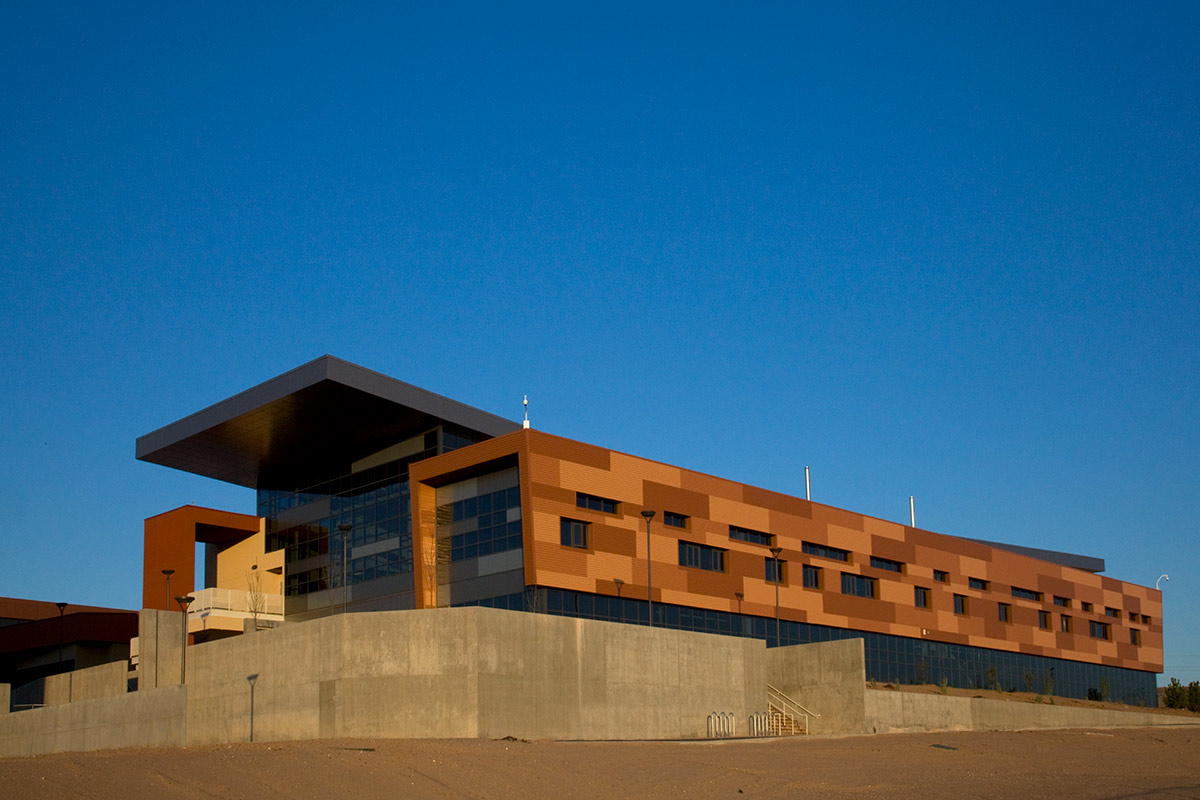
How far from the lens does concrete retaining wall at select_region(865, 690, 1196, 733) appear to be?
4700 centimetres

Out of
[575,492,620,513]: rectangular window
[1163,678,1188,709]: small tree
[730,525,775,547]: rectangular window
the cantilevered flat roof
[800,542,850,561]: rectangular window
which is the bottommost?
[1163,678,1188,709]: small tree

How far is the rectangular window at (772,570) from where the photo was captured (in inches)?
2343

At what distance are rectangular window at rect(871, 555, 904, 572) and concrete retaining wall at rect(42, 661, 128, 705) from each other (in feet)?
126

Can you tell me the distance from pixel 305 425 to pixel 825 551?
27.1m

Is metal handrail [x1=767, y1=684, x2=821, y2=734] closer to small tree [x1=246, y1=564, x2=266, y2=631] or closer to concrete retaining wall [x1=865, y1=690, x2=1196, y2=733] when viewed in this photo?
concrete retaining wall [x1=865, y1=690, x2=1196, y2=733]

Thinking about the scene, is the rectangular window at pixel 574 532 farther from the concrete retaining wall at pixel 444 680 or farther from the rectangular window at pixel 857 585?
the rectangular window at pixel 857 585

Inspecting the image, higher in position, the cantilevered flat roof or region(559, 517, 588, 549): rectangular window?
the cantilevered flat roof

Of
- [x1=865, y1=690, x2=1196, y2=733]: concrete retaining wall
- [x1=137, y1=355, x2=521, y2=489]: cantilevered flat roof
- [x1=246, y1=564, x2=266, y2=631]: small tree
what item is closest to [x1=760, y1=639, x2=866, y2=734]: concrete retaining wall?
[x1=865, y1=690, x2=1196, y2=733]: concrete retaining wall

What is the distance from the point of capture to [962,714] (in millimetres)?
51125

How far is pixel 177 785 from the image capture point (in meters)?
21.4

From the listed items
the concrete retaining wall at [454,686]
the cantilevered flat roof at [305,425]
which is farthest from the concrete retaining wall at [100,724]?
the cantilevered flat roof at [305,425]

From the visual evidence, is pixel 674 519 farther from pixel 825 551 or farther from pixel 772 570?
pixel 825 551

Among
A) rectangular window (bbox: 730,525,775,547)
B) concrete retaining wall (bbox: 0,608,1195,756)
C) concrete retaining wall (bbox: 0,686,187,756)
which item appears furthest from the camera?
rectangular window (bbox: 730,525,775,547)

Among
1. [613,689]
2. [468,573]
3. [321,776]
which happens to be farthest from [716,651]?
[321,776]
